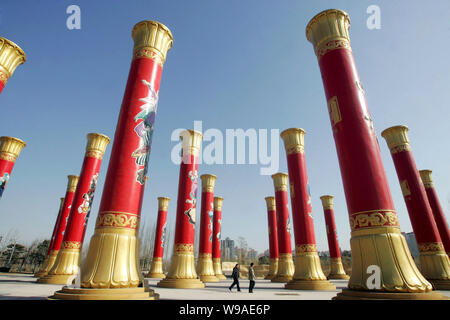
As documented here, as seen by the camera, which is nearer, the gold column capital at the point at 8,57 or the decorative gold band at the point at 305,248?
the gold column capital at the point at 8,57

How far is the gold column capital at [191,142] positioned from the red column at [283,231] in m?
6.49

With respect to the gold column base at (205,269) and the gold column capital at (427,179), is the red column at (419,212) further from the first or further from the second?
the gold column base at (205,269)

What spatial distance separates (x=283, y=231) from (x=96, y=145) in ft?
38.2

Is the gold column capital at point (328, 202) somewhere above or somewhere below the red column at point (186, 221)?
above

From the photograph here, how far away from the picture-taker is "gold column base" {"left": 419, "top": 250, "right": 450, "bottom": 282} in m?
9.65

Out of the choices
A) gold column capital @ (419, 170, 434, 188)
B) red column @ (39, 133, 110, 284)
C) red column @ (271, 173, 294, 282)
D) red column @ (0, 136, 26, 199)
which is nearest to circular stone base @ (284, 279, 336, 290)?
red column @ (271, 173, 294, 282)

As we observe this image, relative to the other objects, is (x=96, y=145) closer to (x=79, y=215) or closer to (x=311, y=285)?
(x=79, y=215)

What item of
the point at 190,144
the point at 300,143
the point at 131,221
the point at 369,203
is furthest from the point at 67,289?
the point at 300,143

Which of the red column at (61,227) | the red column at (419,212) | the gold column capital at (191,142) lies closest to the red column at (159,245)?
the red column at (61,227)

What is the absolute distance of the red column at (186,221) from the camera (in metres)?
10.2

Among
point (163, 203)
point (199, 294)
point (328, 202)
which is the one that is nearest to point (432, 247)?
point (199, 294)

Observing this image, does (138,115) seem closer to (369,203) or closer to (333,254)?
(369,203)

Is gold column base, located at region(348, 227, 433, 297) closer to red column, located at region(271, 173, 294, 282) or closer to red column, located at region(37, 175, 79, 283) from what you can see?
red column, located at region(271, 173, 294, 282)
